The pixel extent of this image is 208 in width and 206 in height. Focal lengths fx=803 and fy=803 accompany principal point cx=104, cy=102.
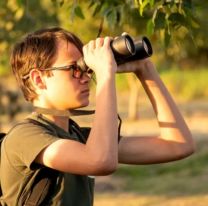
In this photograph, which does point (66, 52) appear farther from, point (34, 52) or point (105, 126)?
point (105, 126)

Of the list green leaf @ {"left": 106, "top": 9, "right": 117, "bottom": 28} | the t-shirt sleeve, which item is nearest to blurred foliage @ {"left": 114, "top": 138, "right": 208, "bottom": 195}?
green leaf @ {"left": 106, "top": 9, "right": 117, "bottom": 28}

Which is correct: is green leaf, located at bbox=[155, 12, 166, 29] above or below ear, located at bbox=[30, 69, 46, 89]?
above

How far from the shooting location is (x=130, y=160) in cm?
318

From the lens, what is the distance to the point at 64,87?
111 inches

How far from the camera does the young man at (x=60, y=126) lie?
2.62 m

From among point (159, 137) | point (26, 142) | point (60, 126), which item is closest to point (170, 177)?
point (159, 137)

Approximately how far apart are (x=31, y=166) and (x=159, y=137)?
68 centimetres

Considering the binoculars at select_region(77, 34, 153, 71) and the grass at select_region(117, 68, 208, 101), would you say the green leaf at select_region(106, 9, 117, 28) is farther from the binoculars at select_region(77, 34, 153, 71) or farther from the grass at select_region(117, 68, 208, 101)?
the grass at select_region(117, 68, 208, 101)

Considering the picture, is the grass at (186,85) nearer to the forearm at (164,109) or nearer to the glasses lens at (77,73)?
the forearm at (164,109)

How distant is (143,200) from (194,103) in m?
17.1

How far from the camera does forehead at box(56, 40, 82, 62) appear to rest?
9.39ft

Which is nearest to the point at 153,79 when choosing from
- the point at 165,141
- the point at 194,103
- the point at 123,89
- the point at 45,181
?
the point at 165,141

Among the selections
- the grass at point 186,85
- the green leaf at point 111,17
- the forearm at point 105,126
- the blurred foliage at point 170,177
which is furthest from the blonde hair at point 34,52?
the grass at point 186,85

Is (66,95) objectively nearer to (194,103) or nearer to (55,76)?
(55,76)
